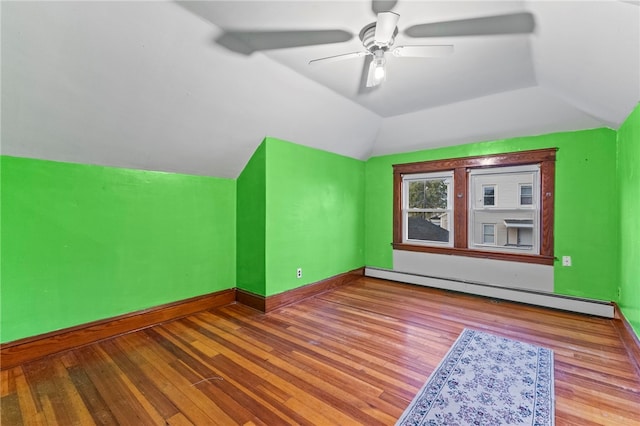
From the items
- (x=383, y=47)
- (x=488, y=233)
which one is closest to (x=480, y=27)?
(x=383, y=47)

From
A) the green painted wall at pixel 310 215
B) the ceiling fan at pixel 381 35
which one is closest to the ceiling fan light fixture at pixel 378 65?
the ceiling fan at pixel 381 35

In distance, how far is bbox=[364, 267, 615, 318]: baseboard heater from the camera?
3072mm

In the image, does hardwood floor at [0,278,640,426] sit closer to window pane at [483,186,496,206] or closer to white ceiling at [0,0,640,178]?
window pane at [483,186,496,206]

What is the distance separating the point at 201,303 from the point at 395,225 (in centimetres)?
319

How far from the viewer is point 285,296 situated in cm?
347

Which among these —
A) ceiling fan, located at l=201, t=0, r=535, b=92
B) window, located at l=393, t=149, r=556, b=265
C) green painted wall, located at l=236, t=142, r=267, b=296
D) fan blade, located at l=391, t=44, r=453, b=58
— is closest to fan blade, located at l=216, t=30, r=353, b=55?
ceiling fan, located at l=201, t=0, r=535, b=92

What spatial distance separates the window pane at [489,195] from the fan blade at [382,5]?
3132 millimetres

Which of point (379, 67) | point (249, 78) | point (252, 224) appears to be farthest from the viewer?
point (252, 224)

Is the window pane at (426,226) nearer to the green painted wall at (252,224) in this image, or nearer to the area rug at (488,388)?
the area rug at (488,388)

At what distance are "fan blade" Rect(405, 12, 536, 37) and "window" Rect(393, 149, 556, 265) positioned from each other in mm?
2090

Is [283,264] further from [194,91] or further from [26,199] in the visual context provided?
[26,199]

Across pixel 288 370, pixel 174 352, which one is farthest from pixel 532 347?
pixel 174 352

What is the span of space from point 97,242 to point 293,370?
2.20 meters

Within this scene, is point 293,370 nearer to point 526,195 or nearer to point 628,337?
point 628,337
